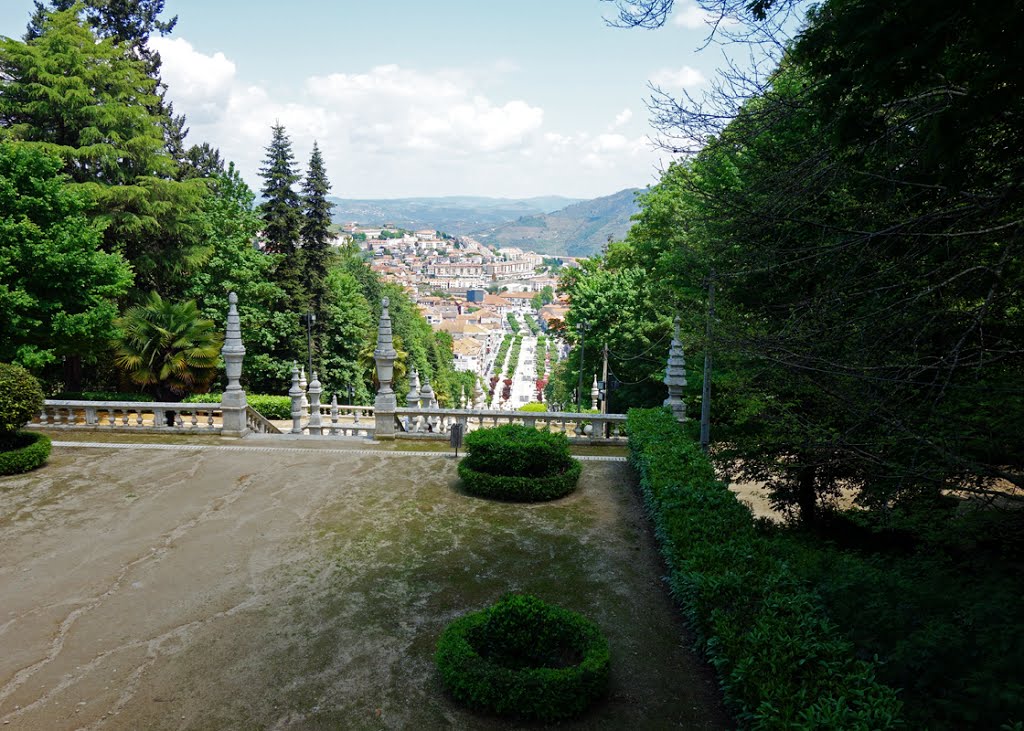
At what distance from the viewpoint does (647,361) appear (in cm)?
2958

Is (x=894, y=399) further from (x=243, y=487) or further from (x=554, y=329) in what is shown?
(x=554, y=329)

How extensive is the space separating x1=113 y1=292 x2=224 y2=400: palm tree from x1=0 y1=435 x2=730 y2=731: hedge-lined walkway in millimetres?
10156

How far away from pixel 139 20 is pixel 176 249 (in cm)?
1490

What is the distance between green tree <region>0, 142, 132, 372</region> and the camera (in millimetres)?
15586

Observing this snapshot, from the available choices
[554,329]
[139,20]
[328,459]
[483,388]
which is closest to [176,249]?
[139,20]

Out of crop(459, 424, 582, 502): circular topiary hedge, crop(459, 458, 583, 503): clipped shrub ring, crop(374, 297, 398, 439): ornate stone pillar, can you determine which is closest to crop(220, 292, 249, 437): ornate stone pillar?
crop(374, 297, 398, 439): ornate stone pillar

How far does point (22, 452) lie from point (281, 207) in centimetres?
Answer: 2856

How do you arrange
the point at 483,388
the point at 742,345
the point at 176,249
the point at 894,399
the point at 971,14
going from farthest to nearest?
the point at 483,388 → the point at 176,249 → the point at 742,345 → the point at 894,399 → the point at 971,14

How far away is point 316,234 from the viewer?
129 ft

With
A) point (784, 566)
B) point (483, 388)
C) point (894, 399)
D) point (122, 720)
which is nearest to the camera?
point (122, 720)

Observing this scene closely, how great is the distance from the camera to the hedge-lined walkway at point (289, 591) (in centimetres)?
564

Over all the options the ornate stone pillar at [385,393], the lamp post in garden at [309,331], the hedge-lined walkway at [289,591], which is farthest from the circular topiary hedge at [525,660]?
the lamp post in garden at [309,331]

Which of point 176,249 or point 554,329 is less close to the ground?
point 176,249

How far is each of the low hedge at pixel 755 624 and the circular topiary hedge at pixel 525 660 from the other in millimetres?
1083
